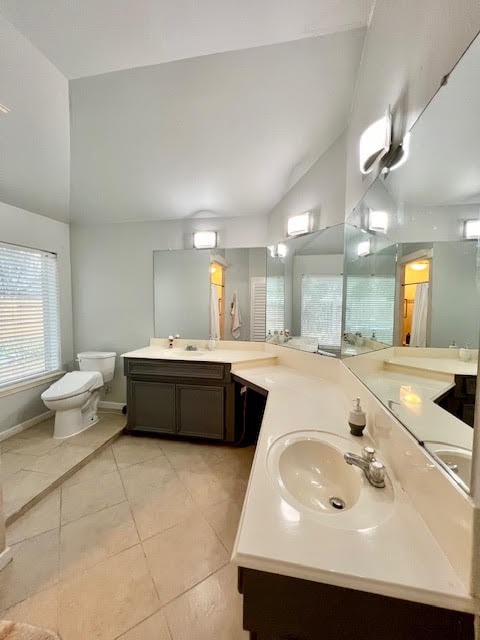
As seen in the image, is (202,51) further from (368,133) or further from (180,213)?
(180,213)

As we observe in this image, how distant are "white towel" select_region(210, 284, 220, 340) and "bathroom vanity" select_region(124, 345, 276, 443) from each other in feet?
1.08

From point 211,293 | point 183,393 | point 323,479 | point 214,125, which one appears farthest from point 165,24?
point 183,393

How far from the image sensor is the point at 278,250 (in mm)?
2535

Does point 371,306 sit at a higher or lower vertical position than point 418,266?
lower

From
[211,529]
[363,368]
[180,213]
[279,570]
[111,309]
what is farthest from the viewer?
[111,309]

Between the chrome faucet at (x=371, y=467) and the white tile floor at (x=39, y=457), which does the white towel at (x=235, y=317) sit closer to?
the white tile floor at (x=39, y=457)

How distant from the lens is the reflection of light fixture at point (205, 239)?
2.83 meters

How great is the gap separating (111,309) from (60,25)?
2.38 meters

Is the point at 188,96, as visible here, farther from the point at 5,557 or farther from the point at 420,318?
the point at 5,557

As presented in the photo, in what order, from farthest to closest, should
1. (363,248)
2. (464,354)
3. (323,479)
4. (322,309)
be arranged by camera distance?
(322,309) → (363,248) → (323,479) → (464,354)

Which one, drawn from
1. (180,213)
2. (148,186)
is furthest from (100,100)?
(180,213)

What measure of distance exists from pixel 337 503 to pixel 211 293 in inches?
88.3

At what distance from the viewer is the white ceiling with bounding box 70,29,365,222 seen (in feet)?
4.79

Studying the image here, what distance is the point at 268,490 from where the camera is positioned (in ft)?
2.55
